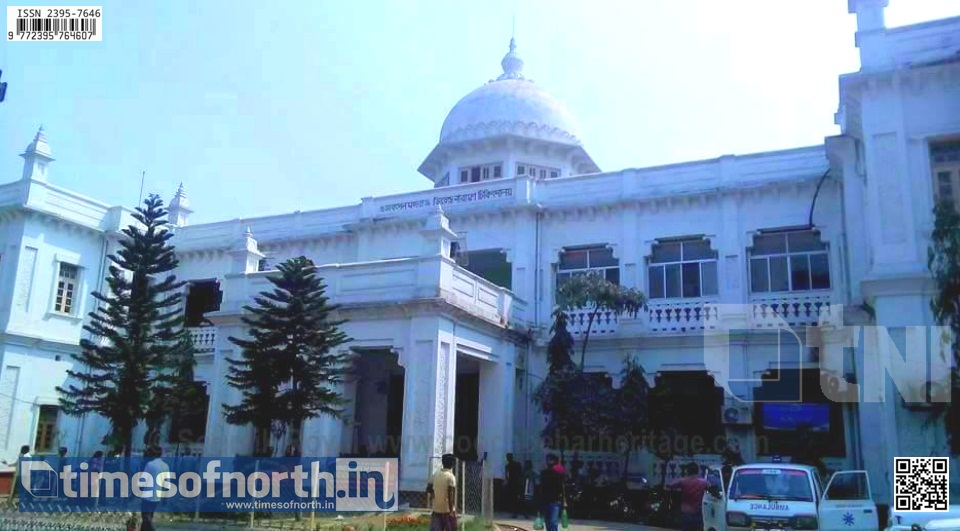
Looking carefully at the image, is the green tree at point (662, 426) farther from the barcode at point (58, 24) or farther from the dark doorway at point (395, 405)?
the barcode at point (58, 24)

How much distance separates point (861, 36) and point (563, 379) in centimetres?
965

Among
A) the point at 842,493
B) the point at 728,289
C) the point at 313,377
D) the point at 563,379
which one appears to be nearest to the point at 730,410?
the point at 728,289

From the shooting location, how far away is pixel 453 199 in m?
22.5

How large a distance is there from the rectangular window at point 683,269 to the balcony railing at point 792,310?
1.43m

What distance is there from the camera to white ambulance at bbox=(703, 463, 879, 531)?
426 inches

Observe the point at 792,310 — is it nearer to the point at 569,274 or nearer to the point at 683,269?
the point at 683,269

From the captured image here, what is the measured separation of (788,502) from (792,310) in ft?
26.7

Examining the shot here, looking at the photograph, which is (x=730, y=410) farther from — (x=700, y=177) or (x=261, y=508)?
(x=261, y=508)

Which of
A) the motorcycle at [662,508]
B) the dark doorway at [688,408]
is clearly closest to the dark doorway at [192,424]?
the dark doorway at [688,408]

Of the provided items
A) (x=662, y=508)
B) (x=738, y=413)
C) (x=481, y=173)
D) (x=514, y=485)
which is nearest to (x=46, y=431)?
(x=514, y=485)

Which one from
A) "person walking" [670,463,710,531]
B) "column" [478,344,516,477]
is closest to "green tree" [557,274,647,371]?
"column" [478,344,516,477]

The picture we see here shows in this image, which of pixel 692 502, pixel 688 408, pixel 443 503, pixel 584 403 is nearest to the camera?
pixel 443 503

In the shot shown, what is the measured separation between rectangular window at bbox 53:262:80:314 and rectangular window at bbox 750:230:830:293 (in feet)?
65.3

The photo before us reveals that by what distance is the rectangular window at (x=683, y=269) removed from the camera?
1994 cm
